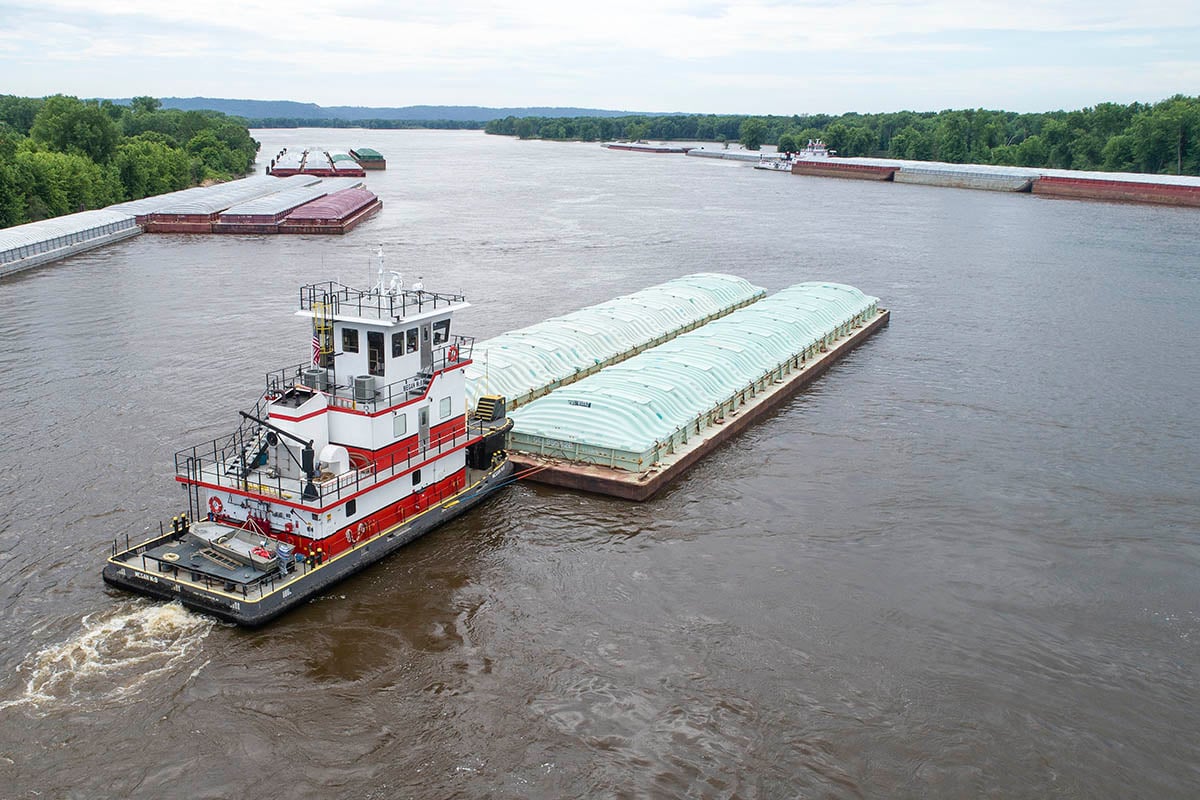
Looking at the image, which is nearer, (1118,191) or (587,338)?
(587,338)

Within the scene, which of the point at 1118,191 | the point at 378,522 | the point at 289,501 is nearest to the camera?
the point at 289,501

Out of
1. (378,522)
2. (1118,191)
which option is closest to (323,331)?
(378,522)

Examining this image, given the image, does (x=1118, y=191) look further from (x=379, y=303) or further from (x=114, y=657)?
(x=114, y=657)

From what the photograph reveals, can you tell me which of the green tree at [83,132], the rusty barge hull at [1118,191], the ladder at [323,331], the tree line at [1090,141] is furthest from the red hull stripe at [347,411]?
the tree line at [1090,141]

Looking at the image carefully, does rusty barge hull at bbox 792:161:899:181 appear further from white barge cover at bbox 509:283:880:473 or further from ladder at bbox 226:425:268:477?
ladder at bbox 226:425:268:477

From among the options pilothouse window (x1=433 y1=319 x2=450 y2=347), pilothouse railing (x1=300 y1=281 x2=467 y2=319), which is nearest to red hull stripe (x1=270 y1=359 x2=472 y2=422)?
pilothouse window (x1=433 y1=319 x2=450 y2=347)

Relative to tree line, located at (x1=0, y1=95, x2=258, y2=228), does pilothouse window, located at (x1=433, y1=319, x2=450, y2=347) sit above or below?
below

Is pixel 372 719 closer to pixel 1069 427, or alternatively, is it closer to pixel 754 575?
pixel 754 575
